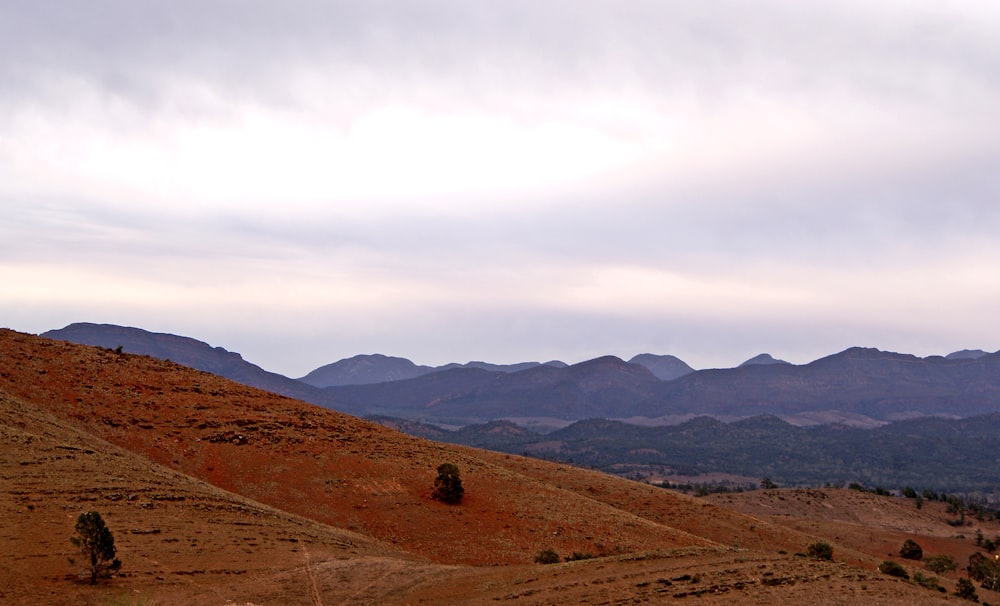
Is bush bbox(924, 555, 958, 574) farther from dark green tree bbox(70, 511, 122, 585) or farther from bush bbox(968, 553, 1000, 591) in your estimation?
dark green tree bbox(70, 511, 122, 585)

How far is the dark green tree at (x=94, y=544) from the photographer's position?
22781 mm

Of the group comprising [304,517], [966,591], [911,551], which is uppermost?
[966,591]

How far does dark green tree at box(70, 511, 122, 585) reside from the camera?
74.7 feet

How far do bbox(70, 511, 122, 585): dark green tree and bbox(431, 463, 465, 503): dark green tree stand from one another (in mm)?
22453

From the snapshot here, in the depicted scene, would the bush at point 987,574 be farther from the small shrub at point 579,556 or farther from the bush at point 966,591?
the small shrub at point 579,556

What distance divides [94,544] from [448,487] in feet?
76.0

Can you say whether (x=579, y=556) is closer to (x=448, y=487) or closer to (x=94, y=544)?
(x=448, y=487)

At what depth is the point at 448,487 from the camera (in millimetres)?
44188

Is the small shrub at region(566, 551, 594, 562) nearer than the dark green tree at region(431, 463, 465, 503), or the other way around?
the small shrub at region(566, 551, 594, 562)

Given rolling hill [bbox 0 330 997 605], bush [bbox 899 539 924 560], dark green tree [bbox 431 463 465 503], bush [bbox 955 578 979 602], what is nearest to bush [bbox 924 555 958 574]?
rolling hill [bbox 0 330 997 605]

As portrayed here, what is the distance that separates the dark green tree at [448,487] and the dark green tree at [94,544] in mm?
22453

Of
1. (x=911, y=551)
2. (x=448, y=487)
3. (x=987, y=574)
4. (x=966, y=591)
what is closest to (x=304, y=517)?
(x=448, y=487)

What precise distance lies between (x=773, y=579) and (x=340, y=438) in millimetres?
32824

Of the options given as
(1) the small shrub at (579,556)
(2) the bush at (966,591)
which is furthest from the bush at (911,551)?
(2) the bush at (966,591)
